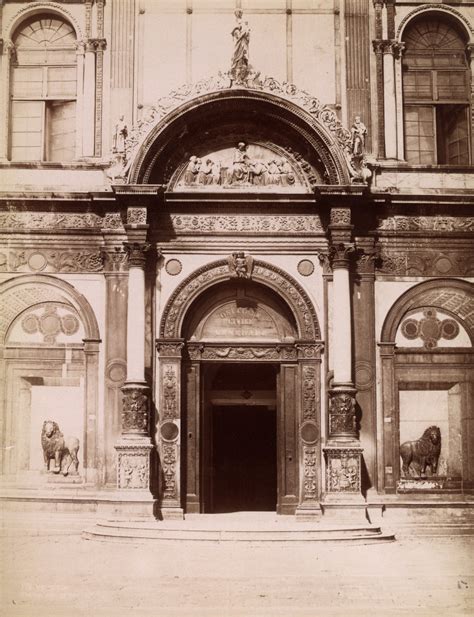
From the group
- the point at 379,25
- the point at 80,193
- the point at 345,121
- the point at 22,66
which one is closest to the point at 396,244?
the point at 345,121

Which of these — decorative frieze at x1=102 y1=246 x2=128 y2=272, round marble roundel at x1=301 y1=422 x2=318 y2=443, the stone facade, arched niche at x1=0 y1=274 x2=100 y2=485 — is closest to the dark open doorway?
the stone facade

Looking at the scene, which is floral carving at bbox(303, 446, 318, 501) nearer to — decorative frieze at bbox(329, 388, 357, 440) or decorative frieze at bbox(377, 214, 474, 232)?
decorative frieze at bbox(329, 388, 357, 440)

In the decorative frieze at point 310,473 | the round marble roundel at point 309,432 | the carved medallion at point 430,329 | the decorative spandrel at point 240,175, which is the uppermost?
the decorative spandrel at point 240,175

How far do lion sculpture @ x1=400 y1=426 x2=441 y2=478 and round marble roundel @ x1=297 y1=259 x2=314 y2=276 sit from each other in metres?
3.85

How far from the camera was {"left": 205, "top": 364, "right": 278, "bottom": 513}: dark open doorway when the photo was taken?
21.2 metres

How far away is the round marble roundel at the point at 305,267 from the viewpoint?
65.7 feet

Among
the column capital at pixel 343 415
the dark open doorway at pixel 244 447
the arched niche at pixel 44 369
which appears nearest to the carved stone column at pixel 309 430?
the column capital at pixel 343 415

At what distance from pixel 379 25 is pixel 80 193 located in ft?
22.9

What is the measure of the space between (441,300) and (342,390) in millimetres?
2932

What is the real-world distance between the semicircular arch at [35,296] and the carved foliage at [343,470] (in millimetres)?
5321

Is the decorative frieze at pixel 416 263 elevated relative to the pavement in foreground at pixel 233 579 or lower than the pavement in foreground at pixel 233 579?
elevated

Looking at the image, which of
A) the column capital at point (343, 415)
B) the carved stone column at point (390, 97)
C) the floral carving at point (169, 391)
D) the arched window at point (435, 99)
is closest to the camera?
the column capital at point (343, 415)

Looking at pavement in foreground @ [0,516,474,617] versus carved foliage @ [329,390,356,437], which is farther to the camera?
carved foliage @ [329,390,356,437]

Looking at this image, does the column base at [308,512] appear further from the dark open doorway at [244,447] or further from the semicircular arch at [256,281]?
the semicircular arch at [256,281]
